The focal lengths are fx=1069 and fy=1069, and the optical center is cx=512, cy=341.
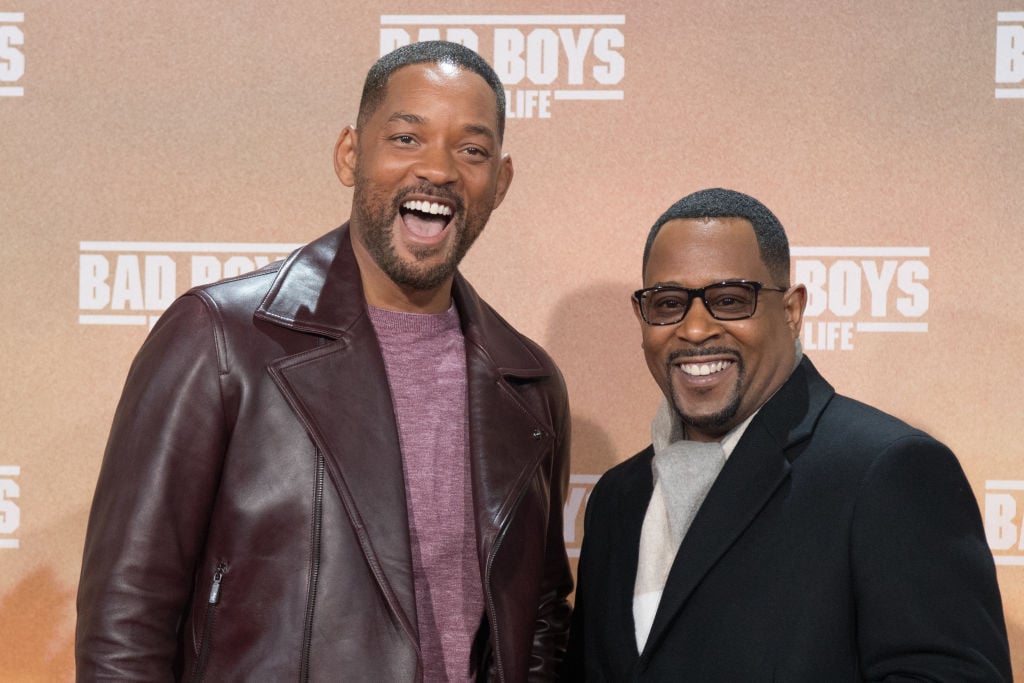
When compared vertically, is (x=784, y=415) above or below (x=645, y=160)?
below

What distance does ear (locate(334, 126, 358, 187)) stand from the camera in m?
2.15

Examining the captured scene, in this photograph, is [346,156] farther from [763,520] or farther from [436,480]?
[763,520]

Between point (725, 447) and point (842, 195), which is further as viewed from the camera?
point (842, 195)

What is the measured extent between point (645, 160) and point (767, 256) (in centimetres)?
108

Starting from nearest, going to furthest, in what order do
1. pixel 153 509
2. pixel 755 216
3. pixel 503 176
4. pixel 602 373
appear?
1. pixel 153 509
2. pixel 755 216
3. pixel 503 176
4. pixel 602 373

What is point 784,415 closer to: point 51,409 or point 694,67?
point 694,67

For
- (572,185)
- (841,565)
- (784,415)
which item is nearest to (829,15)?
(572,185)

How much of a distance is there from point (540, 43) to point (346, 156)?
3.31 feet

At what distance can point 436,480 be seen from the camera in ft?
6.50

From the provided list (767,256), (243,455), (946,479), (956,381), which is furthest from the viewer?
(956,381)

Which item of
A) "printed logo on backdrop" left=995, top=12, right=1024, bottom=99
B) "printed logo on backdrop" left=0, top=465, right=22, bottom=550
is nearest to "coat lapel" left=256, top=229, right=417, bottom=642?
"printed logo on backdrop" left=0, top=465, right=22, bottom=550

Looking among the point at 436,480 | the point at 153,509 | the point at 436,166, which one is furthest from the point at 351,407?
the point at 436,166

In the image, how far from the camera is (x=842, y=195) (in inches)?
116

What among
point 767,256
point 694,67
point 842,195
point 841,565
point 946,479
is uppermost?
point 694,67
